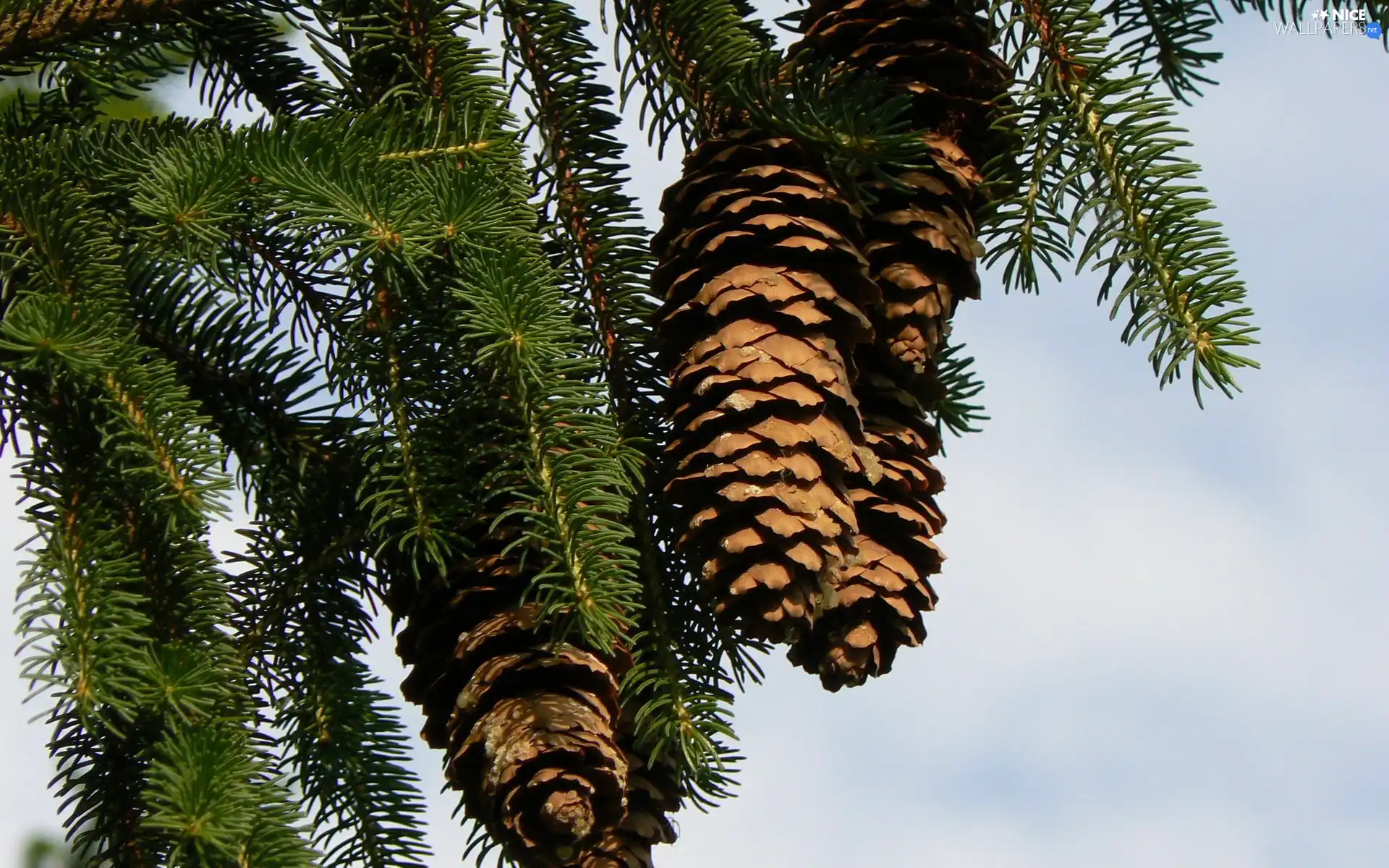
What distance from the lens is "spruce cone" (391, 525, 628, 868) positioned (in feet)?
3.95

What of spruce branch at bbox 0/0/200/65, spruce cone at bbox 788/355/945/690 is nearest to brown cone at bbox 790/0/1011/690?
spruce cone at bbox 788/355/945/690

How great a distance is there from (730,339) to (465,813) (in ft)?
1.47

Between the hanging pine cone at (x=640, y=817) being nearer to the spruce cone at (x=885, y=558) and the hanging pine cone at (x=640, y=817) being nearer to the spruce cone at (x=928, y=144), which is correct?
the spruce cone at (x=885, y=558)

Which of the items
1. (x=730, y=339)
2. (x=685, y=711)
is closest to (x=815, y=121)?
(x=730, y=339)

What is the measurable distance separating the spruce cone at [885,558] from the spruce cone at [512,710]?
19cm

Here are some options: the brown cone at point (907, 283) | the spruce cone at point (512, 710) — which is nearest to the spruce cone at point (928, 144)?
the brown cone at point (907, 283)

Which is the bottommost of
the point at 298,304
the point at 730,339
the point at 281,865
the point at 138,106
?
the point at 281,865

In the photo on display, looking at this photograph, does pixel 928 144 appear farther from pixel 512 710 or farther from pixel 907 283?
pixel 512 710

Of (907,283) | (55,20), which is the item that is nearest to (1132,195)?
(907,283)

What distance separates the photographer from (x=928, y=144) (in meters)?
1.35

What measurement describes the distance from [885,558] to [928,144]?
1.16ft

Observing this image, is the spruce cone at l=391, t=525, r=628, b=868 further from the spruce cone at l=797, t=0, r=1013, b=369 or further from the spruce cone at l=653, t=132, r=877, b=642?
the spruce cone at l=797, t=0, r=1013, b=369

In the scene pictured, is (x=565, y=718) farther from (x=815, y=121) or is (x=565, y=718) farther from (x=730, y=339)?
(x=815, y=121)

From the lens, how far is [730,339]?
128 cm
